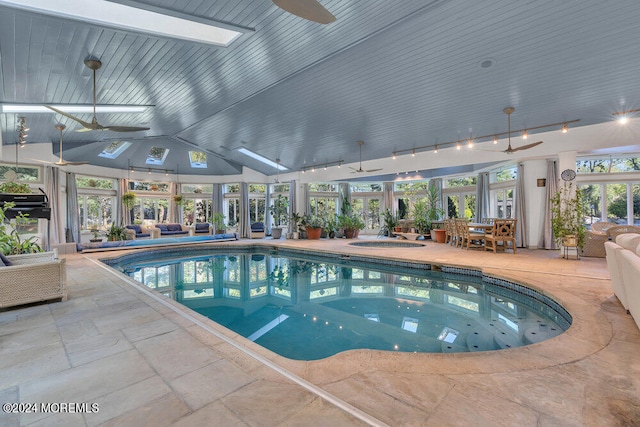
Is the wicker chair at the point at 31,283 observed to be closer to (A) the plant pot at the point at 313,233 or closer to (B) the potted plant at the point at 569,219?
(B) the potted plant at the point at 569,219

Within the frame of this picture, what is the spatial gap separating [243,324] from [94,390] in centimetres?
211

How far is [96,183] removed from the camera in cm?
1120

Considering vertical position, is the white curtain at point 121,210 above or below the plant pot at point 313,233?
above

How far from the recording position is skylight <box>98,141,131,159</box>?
36.2 ft

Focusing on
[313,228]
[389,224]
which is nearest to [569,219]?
[389,224]

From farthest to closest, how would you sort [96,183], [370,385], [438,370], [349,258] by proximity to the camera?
[96,183]
[349,258]
[438,370]
[370,385]

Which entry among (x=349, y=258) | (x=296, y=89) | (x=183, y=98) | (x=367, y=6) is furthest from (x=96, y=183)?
(x=367, y=6)

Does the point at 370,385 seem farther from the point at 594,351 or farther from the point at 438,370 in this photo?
the point at 594,351

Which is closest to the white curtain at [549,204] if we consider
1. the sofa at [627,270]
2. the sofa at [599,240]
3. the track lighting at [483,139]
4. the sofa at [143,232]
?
the sofa at [599,240]

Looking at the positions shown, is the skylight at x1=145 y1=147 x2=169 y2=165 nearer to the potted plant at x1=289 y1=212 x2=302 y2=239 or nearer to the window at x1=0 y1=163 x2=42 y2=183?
the window at x1=0 y1=163 x2=42 y2=183

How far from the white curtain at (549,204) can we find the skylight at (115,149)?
1400 centimetres

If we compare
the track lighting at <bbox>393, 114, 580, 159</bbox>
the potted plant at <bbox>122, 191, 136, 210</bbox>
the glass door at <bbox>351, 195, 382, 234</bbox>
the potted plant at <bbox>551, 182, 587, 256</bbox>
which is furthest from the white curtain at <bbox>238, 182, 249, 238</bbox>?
the potted plant at <bbox>551, 182, 587, 256</bbox>

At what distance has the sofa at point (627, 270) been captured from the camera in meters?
2.30

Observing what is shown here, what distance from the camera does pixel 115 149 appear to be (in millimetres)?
11266
